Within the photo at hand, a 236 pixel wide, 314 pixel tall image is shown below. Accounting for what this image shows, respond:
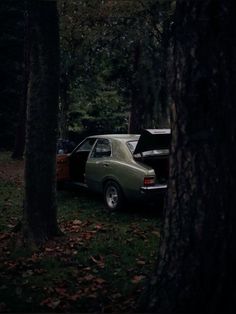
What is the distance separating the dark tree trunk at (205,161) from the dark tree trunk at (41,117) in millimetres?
3791

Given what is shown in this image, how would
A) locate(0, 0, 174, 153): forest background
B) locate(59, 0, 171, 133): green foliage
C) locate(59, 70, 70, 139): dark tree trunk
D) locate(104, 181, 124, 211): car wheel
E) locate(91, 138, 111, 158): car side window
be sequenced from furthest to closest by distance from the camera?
locate(59, 70, 70, 139): dark tree trunk < locate(0, 0, 174, 153): forest background < locate(59, 0, 171, 133): green foliage < locate(91, 138, 111, 158): car side window < locate(104, 181, 124, 211): car wheel

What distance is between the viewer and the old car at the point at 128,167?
33.9 ft

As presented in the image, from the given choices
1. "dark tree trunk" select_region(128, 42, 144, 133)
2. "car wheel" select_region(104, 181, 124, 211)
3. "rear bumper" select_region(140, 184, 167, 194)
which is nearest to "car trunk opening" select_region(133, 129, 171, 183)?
"rear bumper" select_region(140, 184, 167, 194)

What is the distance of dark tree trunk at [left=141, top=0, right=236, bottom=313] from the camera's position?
470 cm

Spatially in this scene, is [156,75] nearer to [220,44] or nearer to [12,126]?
[12,126]

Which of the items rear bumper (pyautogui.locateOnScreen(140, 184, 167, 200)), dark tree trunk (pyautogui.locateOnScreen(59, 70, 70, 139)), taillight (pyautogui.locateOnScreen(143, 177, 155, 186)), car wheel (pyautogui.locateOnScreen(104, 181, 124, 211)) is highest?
dark tree trunk (pyautogui.locateOnScreen(59, 70, 70, 139))

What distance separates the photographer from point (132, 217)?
10.6 m

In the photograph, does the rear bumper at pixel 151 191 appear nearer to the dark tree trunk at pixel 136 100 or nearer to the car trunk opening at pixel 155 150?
the car trunk opening at pixel 155 150

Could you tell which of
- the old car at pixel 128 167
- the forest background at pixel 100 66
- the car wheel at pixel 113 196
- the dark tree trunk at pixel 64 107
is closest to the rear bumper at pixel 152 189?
the old car at pixel 128 167

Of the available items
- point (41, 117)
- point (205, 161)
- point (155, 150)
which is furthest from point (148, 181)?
point (205, 161)

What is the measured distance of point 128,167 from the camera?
35.1 ft

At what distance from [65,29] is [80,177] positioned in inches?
466

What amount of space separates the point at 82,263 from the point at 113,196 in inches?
160

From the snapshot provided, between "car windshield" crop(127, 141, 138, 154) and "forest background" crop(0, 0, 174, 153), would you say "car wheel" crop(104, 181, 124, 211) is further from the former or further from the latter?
"forest background" crop(0, 0, 174, 153)
